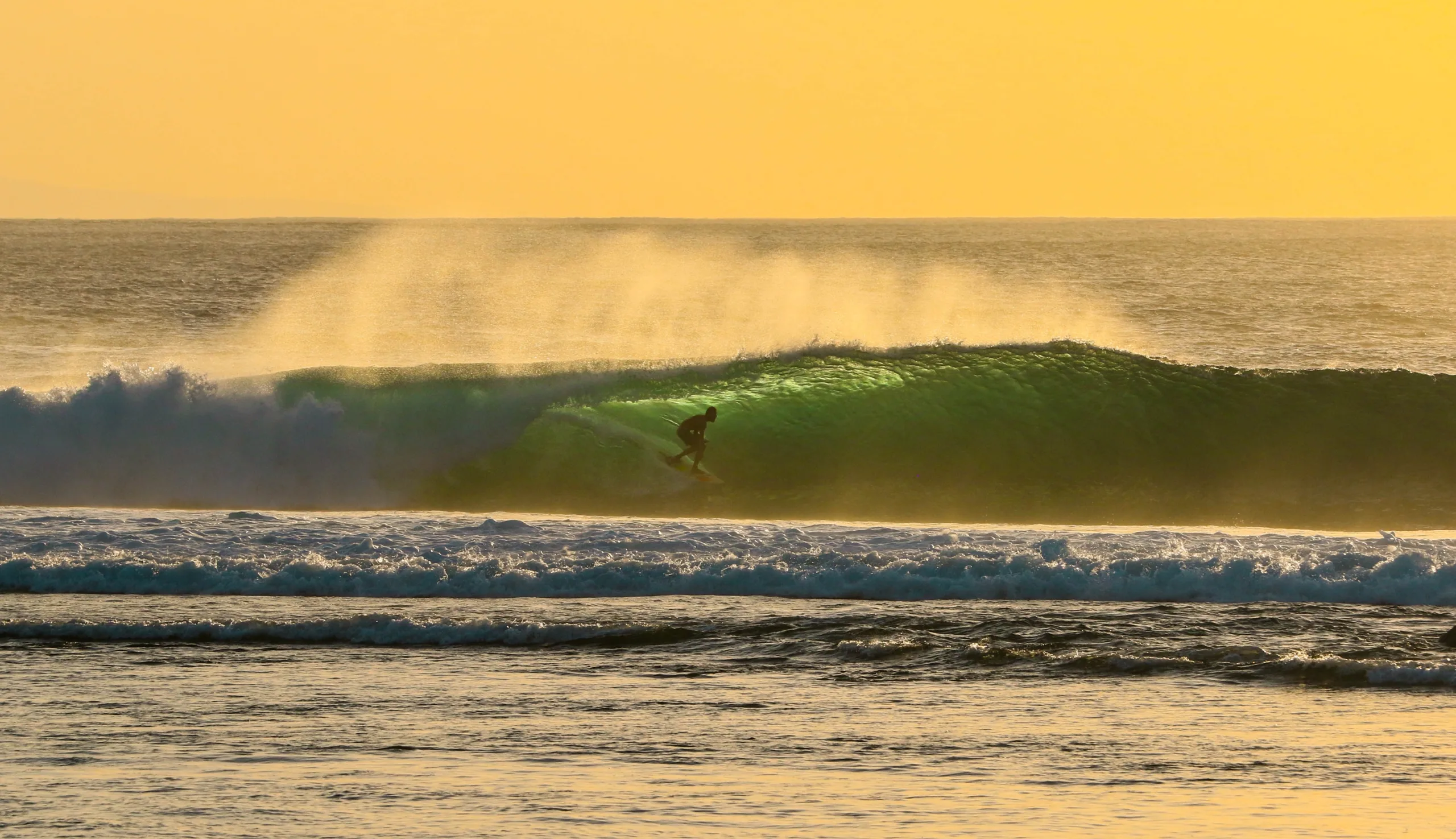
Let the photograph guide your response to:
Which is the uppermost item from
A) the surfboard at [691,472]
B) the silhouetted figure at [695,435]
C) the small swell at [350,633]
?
the silhouetted figure at [695,435]

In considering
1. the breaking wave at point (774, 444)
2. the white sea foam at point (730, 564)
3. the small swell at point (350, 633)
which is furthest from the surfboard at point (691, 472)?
the small swell at point (350, 633)

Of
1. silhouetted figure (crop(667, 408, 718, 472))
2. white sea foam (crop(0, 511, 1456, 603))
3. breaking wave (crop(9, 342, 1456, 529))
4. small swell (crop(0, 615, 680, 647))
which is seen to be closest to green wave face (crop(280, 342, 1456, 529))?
breaking wave (crop(9, 342, 1456, 529))

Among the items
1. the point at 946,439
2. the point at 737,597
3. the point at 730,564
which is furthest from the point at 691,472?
the point at 737,597

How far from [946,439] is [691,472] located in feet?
12.0

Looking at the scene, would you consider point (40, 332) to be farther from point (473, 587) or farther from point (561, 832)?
point (561, 832)

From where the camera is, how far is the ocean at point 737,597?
804 centimetres

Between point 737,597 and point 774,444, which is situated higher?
point 774,444

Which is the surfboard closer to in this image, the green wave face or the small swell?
the green wave face

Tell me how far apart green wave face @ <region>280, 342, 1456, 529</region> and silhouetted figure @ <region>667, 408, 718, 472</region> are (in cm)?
29

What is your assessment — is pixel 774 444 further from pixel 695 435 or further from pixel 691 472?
pixel 695 435

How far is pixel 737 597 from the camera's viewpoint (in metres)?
13.2

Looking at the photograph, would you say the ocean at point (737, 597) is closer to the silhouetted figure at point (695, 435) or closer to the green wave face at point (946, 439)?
the green wave face at point (946, 439)

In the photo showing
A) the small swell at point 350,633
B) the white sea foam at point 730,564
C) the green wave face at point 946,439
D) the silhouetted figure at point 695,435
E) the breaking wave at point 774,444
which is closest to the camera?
the small swell at point 350,633

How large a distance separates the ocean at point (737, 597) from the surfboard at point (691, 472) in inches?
7.0
